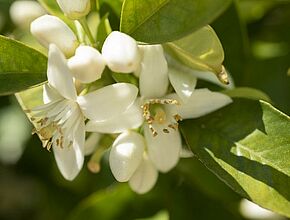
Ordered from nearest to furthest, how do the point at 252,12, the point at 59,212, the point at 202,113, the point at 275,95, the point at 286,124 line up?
the point at 286,124 → the point at 202,113 → the point at 275,95 → the point at 252,12 → the point at 59,212

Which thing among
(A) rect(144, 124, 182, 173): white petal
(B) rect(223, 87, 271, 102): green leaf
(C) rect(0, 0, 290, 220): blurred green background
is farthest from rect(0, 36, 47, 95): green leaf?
(C) rect(0, 0, 290, 220): blurred green background

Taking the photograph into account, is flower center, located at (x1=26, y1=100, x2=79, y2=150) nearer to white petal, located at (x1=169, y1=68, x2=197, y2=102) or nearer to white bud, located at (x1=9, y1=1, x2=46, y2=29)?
white petal, located at (x1=169, y1=68, x2=197, y2=102)

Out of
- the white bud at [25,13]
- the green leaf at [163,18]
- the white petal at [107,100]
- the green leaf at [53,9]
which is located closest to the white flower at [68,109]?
the white petal at [107,100]

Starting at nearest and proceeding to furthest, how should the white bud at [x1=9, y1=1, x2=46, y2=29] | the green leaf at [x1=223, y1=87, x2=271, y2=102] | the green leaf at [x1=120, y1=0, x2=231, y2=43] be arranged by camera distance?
the green leaf at [x1=120, y1=0, x2=231, y2=43] < the green leaf at [x1=223, y1=87, x2=271, y2=102] < the white bud at [x1=9, y1=1, x2=46, y2=29]

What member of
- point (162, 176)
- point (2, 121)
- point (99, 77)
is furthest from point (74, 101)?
point (2, 121)

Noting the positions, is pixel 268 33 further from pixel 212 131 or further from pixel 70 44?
pixel 70 44

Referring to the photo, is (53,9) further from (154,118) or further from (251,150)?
(251,150)
